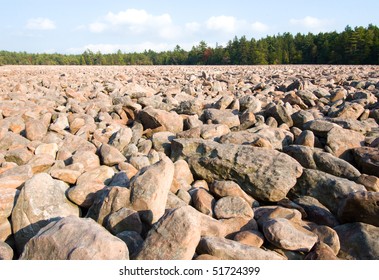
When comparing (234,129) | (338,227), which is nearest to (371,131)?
(234,129)

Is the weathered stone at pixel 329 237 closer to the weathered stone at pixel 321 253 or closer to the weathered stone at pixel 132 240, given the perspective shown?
the weathered stone at pixel 321 253

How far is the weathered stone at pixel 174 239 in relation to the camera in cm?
247

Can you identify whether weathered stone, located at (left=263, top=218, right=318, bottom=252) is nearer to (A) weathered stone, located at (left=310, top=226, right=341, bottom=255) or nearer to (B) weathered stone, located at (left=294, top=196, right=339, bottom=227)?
(A) weathered stone, located at (left=310, top=226, right=341, bottom=255)

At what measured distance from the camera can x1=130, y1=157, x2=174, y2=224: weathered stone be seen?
10.1 ft

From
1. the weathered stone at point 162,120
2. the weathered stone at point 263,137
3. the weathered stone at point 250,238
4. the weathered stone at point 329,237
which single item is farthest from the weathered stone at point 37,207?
the weathered stone at point 162,120

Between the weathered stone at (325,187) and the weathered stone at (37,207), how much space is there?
8.75ft

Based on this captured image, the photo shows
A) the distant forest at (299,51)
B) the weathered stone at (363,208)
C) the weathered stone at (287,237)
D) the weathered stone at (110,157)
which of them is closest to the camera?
the weathered stone at (287,237)

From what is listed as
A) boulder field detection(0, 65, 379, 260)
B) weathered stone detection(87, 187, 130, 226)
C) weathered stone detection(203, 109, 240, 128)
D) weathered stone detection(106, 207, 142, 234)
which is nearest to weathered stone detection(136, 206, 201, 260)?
boulder field detection(0, 65, 379, 260)

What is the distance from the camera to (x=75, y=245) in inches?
91.4

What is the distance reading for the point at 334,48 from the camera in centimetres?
4622

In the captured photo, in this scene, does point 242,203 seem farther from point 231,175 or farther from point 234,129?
point 234,129

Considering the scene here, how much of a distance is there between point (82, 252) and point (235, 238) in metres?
1.39

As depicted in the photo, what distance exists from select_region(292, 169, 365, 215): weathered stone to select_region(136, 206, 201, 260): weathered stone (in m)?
1.96

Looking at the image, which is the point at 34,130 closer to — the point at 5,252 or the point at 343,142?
the point at 5,252
